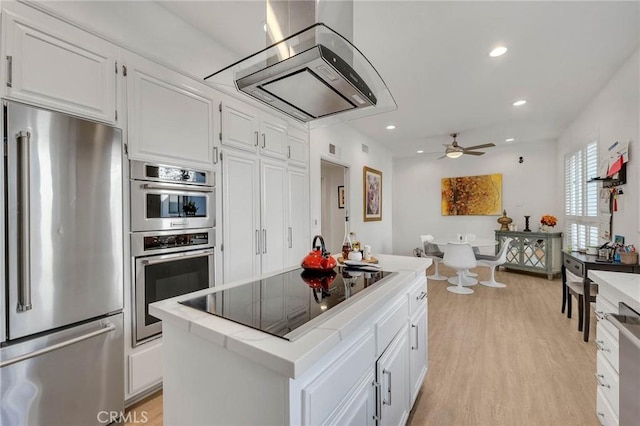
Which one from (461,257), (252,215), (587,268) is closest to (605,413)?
(587,268)

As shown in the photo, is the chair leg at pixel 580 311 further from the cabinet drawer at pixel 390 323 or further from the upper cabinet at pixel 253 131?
the upper cabinet at pixel 253 131

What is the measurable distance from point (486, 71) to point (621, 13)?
97 centimetres

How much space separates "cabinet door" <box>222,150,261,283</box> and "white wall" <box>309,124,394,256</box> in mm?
1092

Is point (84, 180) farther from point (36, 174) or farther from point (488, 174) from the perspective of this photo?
point (488, 174)

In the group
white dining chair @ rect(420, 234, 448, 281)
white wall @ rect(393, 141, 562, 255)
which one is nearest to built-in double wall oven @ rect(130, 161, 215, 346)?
white dining chair @ rect(420, 234, 448, 281)

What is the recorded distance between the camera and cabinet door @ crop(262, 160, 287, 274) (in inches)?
109

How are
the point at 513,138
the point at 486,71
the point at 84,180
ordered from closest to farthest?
1. the point at 84,180
2. the point at 486,71
3. the point at 513,138

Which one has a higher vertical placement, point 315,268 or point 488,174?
point 488,174

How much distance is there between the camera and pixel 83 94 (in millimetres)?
1552

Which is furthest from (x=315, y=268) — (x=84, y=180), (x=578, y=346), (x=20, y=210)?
(x=578, y=346)

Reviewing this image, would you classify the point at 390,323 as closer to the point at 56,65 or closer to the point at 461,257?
the point at 56,65

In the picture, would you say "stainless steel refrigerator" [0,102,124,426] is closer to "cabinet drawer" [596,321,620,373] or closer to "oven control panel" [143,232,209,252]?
"oven control panel" [143,232,209,252]

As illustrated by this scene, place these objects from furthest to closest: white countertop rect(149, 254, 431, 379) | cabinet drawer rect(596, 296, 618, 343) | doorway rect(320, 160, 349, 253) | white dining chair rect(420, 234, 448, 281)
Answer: doorway rect(320, 160, 349, 253) → white dining chair rect(420, 234, 448, 281) → cabinet drawer rect(596, 296, 618, 343) → white countertop rect(149, 254, 431, 379)

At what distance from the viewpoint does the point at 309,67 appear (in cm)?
116
